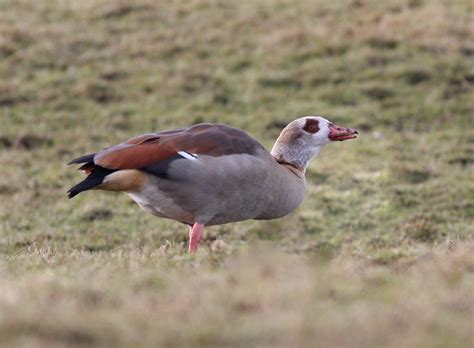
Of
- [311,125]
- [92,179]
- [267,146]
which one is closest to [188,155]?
[92,179]

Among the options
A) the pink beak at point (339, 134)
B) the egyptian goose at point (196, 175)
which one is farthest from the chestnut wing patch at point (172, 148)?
the pink beak at point (339, 134)

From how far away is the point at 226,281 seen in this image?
16.9ft

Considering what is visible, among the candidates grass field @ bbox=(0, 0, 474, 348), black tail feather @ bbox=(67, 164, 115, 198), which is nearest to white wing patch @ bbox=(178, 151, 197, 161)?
black tail feather @ bbox=(67, 164, 115, 198)

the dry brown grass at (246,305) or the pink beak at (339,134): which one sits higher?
Result: the dry brown grass at (246,305)

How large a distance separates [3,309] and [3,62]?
13.3 metres

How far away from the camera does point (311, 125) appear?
869 centimetres

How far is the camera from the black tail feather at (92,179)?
6949 millimetres

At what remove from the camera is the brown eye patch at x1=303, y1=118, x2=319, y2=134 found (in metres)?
8.66

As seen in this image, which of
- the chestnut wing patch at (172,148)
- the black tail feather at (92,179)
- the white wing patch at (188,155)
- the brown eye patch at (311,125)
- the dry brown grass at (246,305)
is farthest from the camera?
the brown eye patch at (311,125)

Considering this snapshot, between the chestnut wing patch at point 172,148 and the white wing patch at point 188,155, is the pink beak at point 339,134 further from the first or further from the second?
the white wing patch at point 188,155

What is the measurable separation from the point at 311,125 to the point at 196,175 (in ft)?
5.80

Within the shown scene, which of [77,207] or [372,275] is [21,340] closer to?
[372,275]

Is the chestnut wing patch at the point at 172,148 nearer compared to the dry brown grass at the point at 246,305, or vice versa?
the dry brown grass at the point at 246,305

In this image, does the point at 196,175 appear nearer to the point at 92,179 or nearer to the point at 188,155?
the point at 188,155
